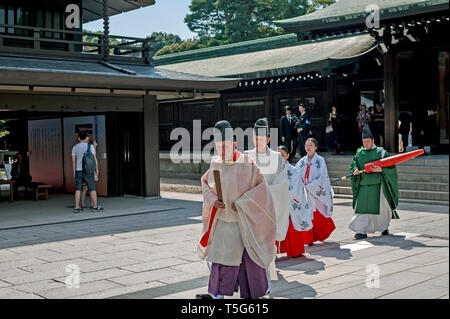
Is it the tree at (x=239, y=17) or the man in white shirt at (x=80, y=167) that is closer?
the man in white shirt at (x=80, y=167)

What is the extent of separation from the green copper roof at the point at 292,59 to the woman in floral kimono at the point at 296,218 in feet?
29.2

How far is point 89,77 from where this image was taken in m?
11.7

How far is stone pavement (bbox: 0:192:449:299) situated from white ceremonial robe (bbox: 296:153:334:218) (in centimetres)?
57

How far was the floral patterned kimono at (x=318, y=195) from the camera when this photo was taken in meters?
8.38

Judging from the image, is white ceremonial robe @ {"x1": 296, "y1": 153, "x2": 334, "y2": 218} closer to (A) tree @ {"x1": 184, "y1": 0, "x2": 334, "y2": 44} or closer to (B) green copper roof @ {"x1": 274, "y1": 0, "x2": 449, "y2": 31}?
(B) green copper roof @ {"x1": 274, "y1": 0, "x2": 449, "y2": 31}

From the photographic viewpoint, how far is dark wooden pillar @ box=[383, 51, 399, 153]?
1446 cm

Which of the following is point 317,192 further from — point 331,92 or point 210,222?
point 331,92

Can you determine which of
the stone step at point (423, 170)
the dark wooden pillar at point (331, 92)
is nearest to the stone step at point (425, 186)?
the stone step at point (423, 170)

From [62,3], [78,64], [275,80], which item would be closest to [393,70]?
[275,80]

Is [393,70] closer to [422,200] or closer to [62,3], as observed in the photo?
[422,200]

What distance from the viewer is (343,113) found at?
18297mm

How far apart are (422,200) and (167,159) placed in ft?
34.0

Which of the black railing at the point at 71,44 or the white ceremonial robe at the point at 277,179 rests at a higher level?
the black railing at the point at 71,44

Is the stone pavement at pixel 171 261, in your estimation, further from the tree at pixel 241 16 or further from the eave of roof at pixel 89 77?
the tree at pixel 241 16
